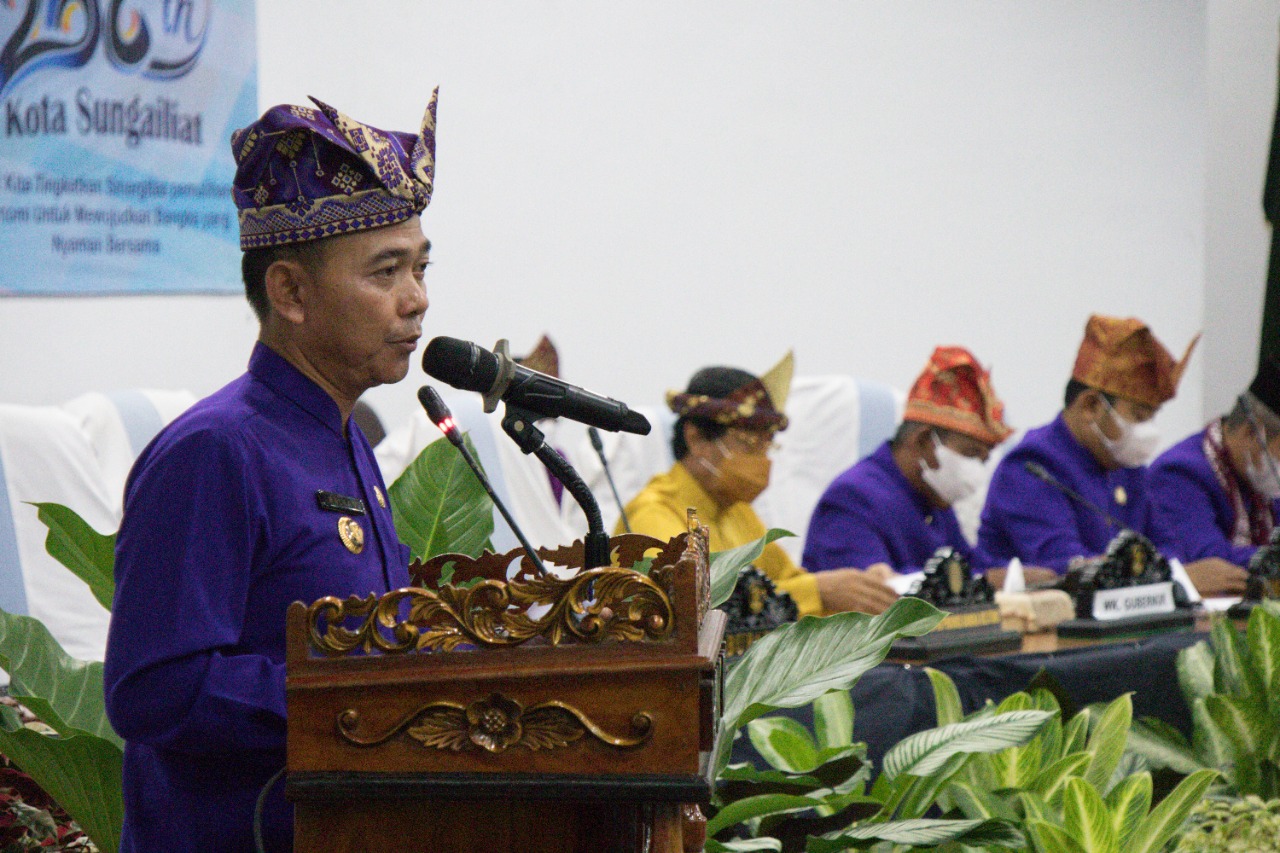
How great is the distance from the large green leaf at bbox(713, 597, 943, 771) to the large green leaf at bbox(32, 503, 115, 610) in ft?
2.38

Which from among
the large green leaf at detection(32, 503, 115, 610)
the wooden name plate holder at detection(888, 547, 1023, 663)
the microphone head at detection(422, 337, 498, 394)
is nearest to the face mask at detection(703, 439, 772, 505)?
the wooden name plate holder at detection(888, 547, 1023, 663)

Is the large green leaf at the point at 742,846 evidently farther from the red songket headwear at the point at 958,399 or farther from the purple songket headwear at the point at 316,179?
the red songket headwear at the point at 958,399

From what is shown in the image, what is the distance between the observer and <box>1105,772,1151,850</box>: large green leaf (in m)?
1.80

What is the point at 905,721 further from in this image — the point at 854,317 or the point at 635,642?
the point at 854,317

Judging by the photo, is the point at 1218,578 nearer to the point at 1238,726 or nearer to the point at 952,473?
the point at 952,473

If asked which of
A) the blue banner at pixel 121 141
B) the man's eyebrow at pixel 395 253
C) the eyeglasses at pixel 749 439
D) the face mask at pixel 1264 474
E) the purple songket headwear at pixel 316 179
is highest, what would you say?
the blue banner at pixel 121 141

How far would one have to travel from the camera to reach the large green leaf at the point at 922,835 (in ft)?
5.33

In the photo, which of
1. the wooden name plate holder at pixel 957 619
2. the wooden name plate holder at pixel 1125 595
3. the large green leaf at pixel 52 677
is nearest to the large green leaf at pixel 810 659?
the large green leaf at pixel 52 677

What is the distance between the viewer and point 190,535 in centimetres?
112

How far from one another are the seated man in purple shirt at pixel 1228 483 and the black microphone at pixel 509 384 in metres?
3.45

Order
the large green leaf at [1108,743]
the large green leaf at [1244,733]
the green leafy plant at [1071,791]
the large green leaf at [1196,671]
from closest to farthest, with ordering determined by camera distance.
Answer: the green leafy plant at [1071,791] → the large green leaf at [1108,743] → the large green leaf at [1244,733] → the large green leaf at [1196,671]

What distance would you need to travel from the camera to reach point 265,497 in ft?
3.86

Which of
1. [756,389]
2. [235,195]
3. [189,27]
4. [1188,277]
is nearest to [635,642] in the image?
[235,195]

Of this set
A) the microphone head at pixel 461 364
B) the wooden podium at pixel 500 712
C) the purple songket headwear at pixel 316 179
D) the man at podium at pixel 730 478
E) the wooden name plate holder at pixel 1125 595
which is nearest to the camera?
A: the wooden podium at pixel 500 712
